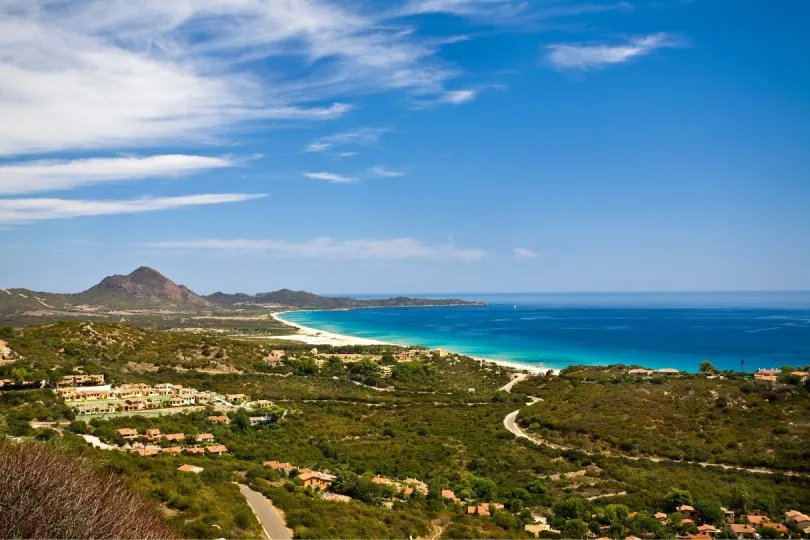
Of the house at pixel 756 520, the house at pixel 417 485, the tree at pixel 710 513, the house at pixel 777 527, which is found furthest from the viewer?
the house at pixel 417 485

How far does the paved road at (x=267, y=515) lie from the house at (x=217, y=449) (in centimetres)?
663

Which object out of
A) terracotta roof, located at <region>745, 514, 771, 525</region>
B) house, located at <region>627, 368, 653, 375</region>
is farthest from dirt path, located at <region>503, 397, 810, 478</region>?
house, located at <region>627, 368, 653, 375</region>

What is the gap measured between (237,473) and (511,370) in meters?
44.5

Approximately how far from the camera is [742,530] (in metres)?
16.0

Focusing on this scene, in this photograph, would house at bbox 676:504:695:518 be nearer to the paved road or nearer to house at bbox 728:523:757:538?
house at bbox 728:523:757:538

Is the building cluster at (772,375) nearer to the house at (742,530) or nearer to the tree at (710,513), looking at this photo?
the tree at (710,513)

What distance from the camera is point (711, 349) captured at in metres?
77.7

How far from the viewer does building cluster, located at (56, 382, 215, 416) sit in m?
27.4

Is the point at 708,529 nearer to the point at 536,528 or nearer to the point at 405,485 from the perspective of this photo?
the point at 536,528

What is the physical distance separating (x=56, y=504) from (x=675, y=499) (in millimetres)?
19062

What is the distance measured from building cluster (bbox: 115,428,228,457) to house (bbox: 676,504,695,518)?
56.0ft

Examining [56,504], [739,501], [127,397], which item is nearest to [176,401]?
[127,397]

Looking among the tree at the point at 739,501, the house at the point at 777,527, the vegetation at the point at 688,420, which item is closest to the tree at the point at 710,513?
the house at the point at 777,527

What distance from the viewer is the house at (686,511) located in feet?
56.7
